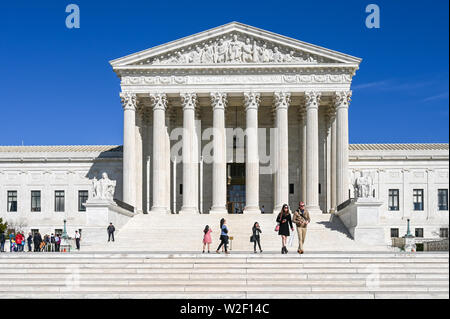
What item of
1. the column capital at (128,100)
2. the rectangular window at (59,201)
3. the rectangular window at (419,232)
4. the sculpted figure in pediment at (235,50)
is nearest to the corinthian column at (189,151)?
the column capital at (128,100)

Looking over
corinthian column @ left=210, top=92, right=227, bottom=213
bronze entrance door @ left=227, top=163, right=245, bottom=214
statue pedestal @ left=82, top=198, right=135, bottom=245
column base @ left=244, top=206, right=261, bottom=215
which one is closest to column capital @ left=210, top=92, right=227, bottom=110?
corinthian column @ left=210, top=92, right=227, bottom=213

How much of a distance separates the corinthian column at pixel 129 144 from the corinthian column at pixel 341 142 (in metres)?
17.6

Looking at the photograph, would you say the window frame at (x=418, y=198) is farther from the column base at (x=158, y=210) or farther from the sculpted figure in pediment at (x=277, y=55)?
the column base at (x=158, y=210)

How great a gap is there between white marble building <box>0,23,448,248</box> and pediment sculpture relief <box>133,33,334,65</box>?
0.29ft

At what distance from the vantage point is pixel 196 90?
182ft

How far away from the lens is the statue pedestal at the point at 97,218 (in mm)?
43125

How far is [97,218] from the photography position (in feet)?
144

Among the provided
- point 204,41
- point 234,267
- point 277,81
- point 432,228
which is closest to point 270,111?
point 277,81

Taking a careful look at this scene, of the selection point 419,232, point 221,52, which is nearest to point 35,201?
point 221,52

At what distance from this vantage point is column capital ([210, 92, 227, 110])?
5525 centimetres

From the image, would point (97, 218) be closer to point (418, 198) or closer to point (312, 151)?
point (312, 151)

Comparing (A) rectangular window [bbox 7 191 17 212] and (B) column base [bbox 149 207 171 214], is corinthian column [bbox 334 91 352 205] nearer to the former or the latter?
(B) column base [bbox 149 207 171 214]
